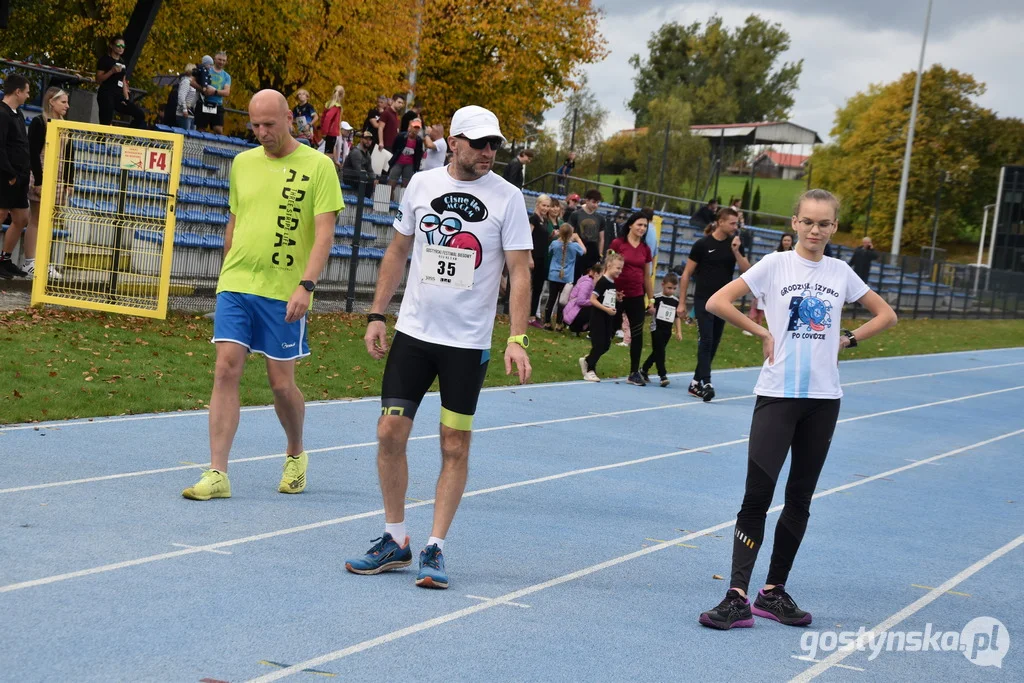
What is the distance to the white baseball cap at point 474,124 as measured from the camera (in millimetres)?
5555

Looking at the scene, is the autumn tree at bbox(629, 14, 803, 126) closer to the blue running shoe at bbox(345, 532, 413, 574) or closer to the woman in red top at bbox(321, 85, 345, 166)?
the woman in red top at bbox(321, 85, 345, 166)

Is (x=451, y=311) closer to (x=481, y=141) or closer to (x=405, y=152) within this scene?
(x=481, y=141)

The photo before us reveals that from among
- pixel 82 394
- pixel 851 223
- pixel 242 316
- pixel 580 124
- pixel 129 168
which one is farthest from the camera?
pixel 851 223

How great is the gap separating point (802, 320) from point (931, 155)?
81.5 meters

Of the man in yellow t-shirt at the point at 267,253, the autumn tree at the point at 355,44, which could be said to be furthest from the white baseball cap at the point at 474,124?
the autumn tree at the point at 355,44

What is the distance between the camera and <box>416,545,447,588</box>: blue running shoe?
564 centimetres

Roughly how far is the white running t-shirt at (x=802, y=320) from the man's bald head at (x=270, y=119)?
2650 millimetres

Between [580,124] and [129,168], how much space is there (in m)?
51.4

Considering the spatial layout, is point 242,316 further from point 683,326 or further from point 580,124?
point 580,124

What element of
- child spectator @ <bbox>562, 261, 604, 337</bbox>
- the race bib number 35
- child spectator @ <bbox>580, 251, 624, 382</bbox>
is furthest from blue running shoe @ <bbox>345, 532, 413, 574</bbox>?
child spectator @ <bbox>562, 261, 604, 337</bbox>

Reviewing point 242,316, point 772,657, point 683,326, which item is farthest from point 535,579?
point 683,326

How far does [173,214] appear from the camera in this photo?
13727 millimetres

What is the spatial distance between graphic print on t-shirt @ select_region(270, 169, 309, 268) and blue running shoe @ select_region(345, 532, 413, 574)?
1815mm

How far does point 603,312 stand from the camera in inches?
607
